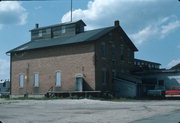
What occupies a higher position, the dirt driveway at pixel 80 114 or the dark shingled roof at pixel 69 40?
the dark shingled roof at pixel 69 40

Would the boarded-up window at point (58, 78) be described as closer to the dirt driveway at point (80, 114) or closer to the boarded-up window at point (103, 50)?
the boarded-up window at point (103, 50)

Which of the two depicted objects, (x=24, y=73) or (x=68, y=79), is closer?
(x=68, y=79)

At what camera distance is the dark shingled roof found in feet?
120

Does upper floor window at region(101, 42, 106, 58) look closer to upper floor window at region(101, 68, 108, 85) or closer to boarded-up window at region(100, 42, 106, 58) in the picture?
boarded-up window at region(100, 42, 106, 58)

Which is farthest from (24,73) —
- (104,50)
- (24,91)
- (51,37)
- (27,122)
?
(27,122)

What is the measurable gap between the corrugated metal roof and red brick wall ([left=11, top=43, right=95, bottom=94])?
2.29 feet

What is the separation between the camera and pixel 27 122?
39.8ft

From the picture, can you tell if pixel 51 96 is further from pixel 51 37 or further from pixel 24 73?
pixel 51 37

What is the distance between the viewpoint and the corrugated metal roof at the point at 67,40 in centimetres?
3675

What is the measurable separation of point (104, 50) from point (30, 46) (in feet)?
39.9

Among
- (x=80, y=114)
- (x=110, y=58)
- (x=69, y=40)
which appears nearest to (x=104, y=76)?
(x=110, y=58)

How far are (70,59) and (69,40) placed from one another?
2.92m

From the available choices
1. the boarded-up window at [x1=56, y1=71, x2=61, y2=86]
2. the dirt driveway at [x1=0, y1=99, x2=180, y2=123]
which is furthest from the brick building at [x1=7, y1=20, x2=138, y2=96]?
the dirt driveway at [x1=0, y1=99, x2=180, y2=123]

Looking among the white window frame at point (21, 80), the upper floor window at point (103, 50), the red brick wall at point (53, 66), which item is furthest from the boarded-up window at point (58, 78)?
the white window frame at point (21, 80)
